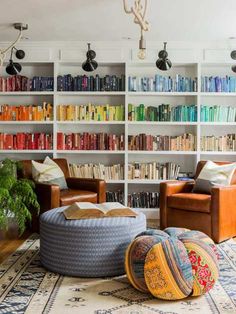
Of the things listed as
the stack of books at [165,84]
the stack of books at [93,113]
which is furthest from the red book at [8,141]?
the stack of books at [165,84]

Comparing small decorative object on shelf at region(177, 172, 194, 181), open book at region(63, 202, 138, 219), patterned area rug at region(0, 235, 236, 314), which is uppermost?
small decorative object on shelf at region(177, 172, 194, 181)

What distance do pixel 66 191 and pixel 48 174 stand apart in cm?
30

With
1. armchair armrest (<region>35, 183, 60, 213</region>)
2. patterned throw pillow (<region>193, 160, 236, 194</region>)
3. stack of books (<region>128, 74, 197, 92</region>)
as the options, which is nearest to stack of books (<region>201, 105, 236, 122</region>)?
stack of books (<region>128, 74, 197, 92</region>)

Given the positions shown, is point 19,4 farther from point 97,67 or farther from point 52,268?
point 52,268

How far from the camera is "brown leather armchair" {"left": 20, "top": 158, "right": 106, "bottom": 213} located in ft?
15.9

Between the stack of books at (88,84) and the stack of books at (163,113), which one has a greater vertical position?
the stack of books at (88,84)

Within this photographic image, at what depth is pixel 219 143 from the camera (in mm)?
6262

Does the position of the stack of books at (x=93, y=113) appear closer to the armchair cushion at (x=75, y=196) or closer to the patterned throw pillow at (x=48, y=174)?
A: the patterned throw pillow at (x=48, y=174)

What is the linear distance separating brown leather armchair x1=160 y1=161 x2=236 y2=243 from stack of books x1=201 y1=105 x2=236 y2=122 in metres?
1.21

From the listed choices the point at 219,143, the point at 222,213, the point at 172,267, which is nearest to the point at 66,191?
the point at 222,213

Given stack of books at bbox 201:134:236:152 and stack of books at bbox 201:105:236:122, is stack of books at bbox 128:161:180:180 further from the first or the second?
stack of books at bbox 201:105:236:122

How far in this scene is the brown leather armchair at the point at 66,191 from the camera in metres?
4.86

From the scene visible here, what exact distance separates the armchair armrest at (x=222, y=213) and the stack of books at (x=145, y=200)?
161cm

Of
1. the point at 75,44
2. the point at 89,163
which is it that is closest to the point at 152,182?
the point at 89,163
